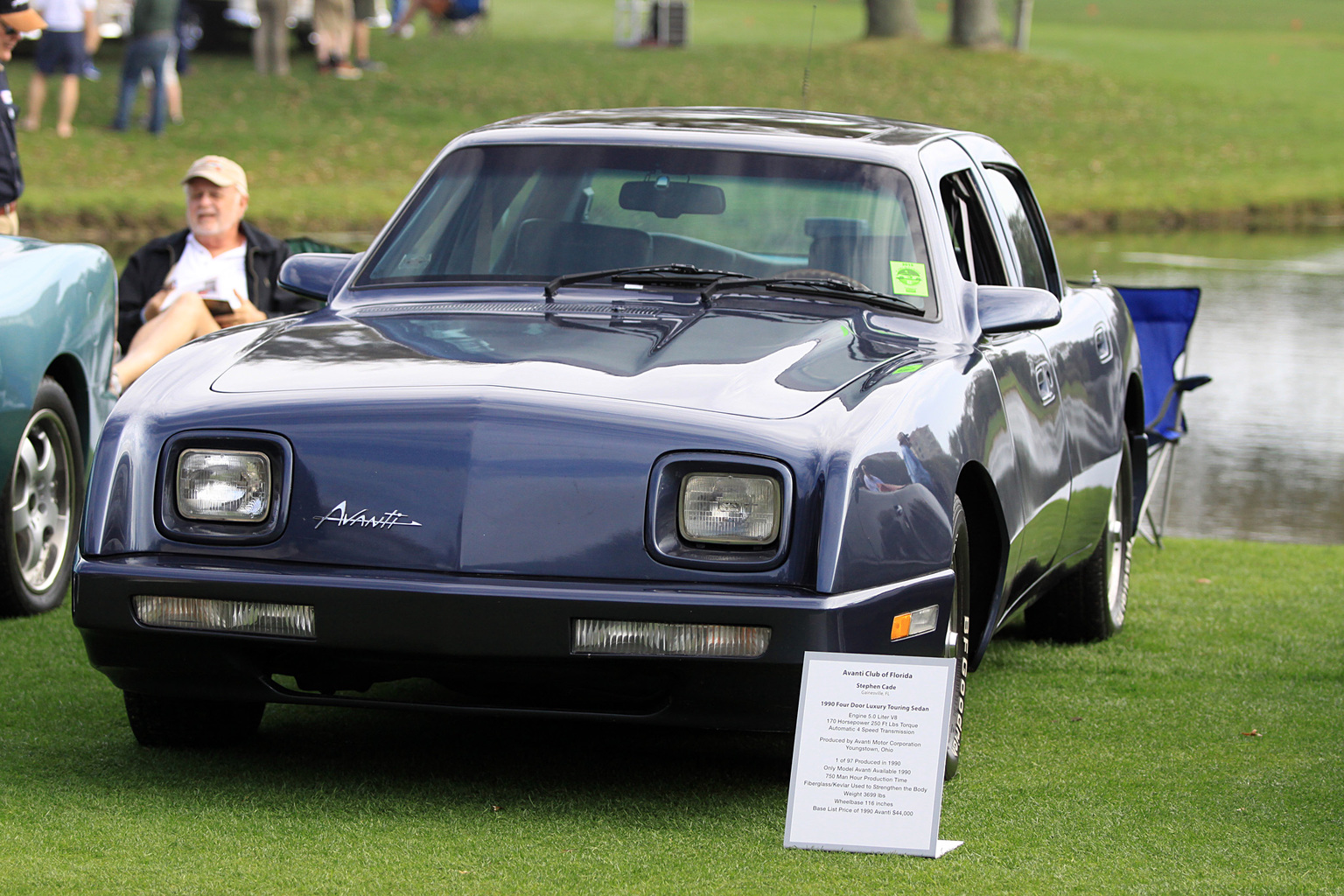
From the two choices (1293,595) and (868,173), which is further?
(1293,595)

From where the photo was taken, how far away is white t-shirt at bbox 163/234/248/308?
7516 mm

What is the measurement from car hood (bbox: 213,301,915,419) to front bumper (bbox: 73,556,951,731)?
43cm

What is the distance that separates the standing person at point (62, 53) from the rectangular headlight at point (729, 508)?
17487 mm

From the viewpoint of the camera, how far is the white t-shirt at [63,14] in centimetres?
2008

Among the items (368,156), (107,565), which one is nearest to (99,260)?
(107,565)

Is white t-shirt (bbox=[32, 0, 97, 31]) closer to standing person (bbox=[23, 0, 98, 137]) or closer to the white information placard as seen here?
standing person (bbox=[23, 0, 98, 137])

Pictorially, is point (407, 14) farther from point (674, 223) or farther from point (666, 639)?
point (666, 639)

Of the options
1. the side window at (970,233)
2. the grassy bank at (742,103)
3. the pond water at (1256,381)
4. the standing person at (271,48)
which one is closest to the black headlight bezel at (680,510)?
the side window at (970,233)

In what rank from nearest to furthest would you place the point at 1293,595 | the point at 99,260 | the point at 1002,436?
the point at 1002,436 < the point at 99,260 < the point at 1293,595

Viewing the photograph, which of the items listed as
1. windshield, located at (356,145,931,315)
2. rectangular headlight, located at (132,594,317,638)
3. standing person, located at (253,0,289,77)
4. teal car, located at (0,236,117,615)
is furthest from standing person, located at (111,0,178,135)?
rectangular headlight, located at (132,594,317,638)

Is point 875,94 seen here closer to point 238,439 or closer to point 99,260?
point 99,260

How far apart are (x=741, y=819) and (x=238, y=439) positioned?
4.35ft

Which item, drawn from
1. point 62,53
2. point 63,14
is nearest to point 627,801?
point 63,14

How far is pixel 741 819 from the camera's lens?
13.3 feet
